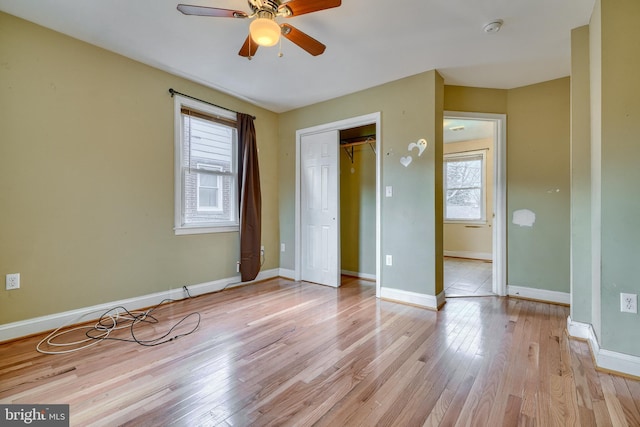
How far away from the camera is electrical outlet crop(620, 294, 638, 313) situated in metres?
1.72

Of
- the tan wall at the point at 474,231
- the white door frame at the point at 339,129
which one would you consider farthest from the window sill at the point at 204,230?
the tan wall at the point at 474,231

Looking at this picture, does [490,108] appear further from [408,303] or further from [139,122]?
[139,122]

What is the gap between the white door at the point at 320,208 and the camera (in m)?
3.78

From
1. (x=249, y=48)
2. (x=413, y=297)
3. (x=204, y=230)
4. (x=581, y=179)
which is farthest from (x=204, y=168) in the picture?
(x=581, y=179)

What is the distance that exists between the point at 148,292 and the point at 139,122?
1.72 m

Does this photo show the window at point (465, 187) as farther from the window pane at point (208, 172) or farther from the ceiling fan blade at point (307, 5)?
the ceiling fan blade at point (307, 5)

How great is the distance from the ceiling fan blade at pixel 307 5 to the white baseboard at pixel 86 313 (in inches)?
113

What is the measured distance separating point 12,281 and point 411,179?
3.59 meters

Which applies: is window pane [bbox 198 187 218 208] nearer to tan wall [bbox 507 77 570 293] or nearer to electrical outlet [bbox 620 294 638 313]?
tan wall [bbox 507 77 570 293]

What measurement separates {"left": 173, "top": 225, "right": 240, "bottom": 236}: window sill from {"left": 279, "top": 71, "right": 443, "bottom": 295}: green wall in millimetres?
1923

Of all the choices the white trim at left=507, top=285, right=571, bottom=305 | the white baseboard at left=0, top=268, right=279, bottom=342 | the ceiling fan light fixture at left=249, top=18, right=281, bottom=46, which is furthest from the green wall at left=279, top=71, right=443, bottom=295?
the white baseboard at left=0, top=268, right=279, bottom=342

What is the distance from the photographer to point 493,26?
2.20m

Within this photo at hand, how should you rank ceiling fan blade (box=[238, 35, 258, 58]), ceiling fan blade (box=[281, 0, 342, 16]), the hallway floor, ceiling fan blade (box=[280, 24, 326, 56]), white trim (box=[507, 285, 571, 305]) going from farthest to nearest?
the hallway floor < white trim (box=[507, 285, 571, 305]) < ceiling fan blade (box=[238, 35, 258, 58]) < ceiling fan blade (box=[280, 24, 326, 56]) < ceiling fan blade (box=[281, 0, 342, 16])

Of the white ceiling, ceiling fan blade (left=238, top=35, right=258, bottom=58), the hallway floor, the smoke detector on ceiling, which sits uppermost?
the white ceiling
